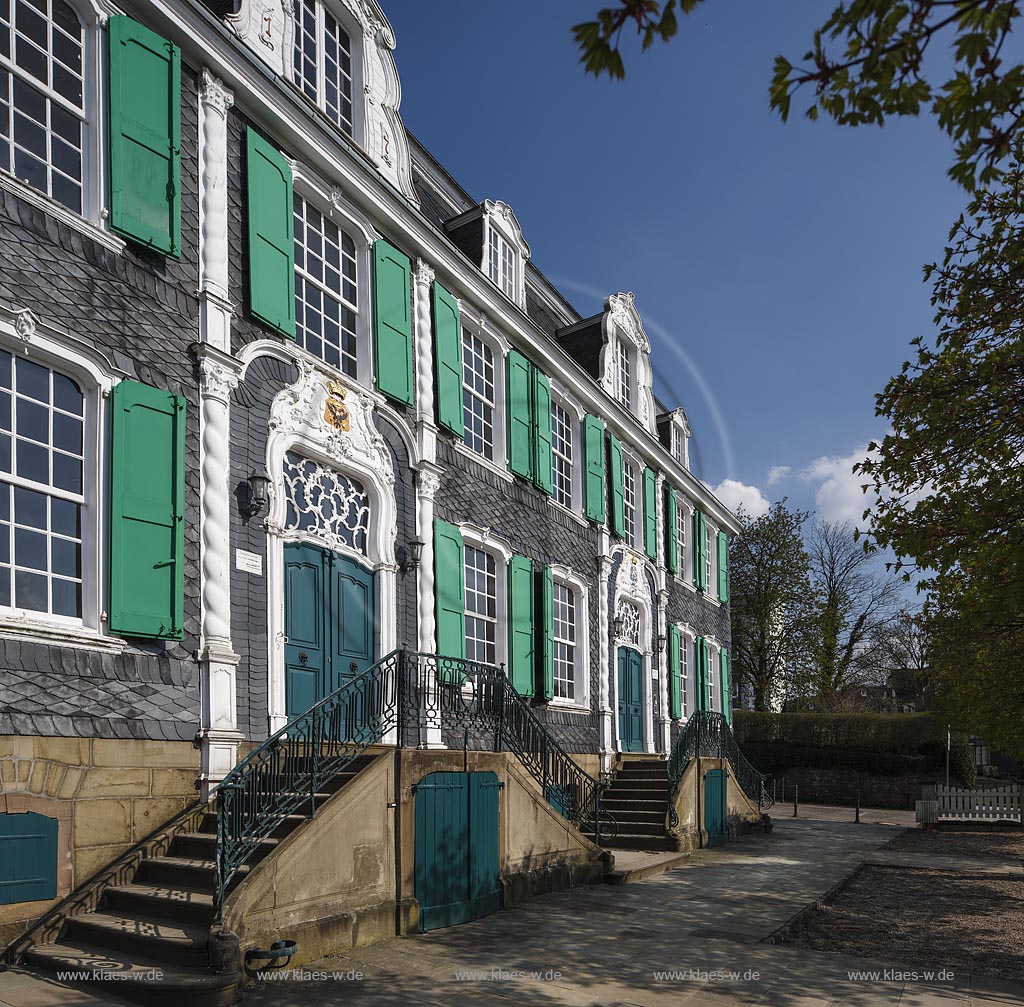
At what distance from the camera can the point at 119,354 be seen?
8328 mm

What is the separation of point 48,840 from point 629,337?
1593 cm

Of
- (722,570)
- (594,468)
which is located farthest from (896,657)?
(594,468)

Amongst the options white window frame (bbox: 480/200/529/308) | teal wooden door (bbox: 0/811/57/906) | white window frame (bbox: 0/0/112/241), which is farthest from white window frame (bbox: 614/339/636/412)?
teal wooden door (bbox: 0/811/57/906)

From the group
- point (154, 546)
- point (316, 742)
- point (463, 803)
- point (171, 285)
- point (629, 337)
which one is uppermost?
point (629, 337)

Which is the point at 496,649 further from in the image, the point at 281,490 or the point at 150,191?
the point at 150,191

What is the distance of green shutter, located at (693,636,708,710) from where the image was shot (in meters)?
23.5

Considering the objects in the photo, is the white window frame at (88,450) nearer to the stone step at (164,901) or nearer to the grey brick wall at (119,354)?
the grey brick wall at (119,354)

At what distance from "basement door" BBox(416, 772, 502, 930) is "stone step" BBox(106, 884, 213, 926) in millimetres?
2255

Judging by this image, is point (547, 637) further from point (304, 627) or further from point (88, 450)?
point (88, 450)

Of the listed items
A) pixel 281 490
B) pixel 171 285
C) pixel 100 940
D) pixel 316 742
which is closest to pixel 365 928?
pixel 316 742

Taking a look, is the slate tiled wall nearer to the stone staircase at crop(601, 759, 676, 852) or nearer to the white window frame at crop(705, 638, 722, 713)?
the stone staircase at crop(601, 759, 676, 852)

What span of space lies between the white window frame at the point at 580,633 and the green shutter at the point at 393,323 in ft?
17.3

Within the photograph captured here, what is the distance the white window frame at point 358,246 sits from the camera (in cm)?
1126

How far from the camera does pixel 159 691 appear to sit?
8.24 m
